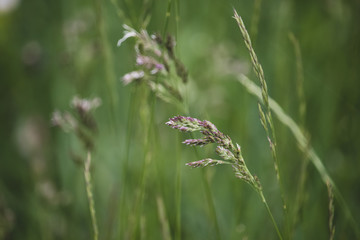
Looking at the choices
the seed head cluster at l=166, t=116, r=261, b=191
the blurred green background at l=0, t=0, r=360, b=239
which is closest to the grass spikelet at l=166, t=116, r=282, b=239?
the seed head cluster at l=166, t=116, r=261, b=191

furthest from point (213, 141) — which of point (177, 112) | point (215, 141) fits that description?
point (177, 112)

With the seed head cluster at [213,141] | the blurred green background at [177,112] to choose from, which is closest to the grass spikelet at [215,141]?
the seed head cluster at [213,141]

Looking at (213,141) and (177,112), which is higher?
(177,112)

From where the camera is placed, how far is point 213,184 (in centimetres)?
147

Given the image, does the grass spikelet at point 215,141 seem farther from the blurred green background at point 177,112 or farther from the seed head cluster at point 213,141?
the blurred green background at point 177,112

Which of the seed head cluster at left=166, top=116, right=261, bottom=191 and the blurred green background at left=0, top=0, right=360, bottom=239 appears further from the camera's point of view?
the blurred green background at left=0, top=0, right=360, bottom=239

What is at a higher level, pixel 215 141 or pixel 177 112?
pixel 177 112

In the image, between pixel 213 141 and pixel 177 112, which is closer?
pixel 213 141

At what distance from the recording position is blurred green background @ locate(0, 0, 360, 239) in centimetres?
115

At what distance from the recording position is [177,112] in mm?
880

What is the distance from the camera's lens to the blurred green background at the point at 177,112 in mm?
1152

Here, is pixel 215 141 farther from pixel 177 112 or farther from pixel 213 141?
pixel 177 112

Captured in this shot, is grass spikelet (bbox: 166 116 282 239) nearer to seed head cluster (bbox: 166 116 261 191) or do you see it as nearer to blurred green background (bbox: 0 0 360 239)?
seed head cluster (bbox: 166 116 261 191)

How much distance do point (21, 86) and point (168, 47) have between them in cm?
143
